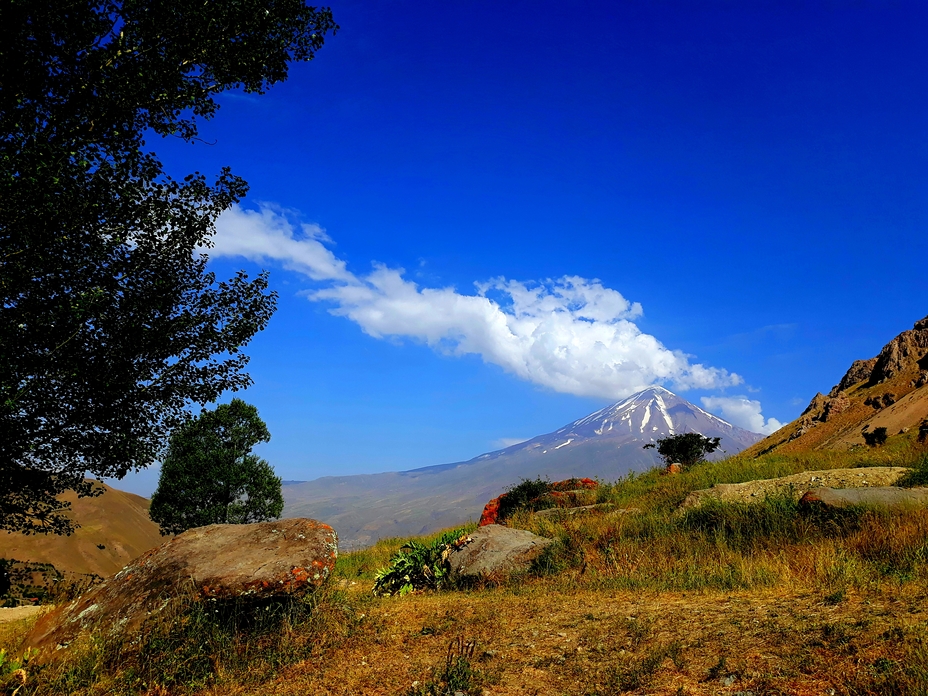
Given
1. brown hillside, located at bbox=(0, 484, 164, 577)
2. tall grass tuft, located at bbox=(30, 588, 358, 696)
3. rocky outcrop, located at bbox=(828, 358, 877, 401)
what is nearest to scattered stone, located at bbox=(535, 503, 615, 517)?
tall grass tuft, located at bbox=(30, 588, 358, 696)

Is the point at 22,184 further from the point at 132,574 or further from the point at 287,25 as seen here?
the point at 287,25

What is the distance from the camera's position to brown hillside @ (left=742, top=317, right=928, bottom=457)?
23.2m

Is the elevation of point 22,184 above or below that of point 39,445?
above

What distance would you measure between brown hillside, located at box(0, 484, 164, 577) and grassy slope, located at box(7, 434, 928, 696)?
43709mm

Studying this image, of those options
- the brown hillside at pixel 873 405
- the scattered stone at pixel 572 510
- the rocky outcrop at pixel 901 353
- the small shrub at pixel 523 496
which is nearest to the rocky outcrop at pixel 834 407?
the brown hillside at pixel 873 405

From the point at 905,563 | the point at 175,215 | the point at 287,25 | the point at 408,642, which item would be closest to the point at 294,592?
the point at 408,642

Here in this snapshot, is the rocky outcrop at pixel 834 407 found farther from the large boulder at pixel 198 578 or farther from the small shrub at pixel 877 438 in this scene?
the large boulder at pixel 198 578

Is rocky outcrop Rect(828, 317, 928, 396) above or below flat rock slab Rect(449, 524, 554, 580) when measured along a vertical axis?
above

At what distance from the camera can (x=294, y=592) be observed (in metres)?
6.51

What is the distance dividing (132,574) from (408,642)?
3.87 m

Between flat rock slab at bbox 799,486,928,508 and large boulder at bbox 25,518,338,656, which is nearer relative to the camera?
large boulder at bbox 25,518,338,656

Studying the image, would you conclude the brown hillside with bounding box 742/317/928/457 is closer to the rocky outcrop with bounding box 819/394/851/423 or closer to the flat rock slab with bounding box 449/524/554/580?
the rocky outcrop with bounding box 819/394/851/423

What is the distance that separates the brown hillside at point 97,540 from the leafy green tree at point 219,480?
50.9ft

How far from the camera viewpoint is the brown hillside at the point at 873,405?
2322 centimetres
